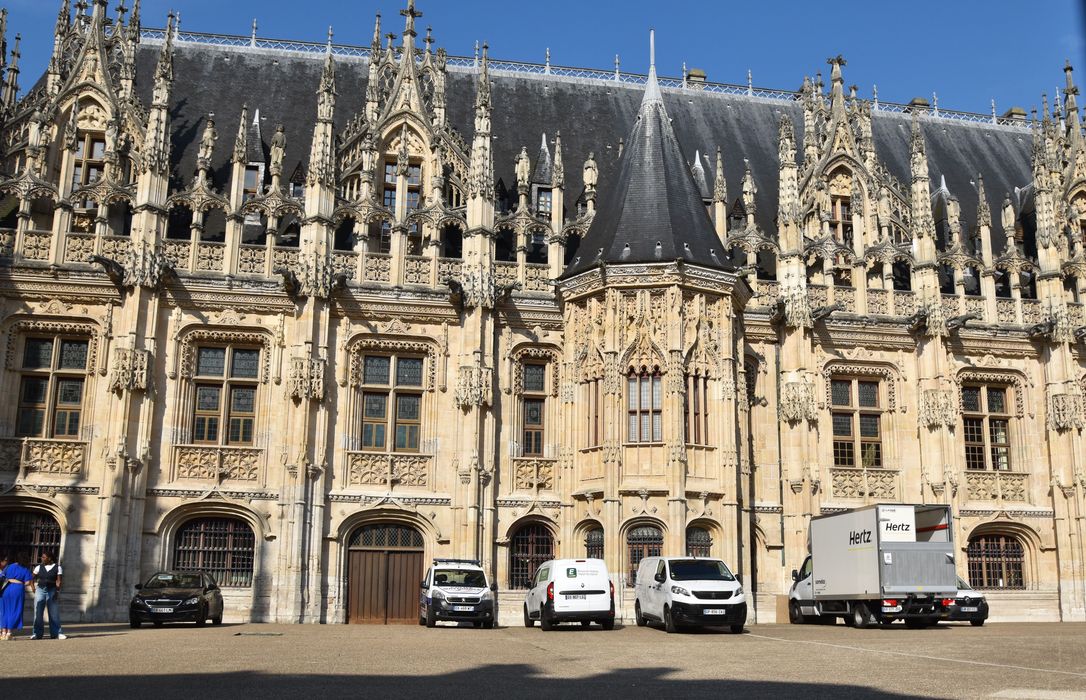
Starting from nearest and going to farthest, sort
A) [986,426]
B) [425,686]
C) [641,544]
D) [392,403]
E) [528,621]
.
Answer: [425,686]
[528,621]
[641,544]
[392,403]
[986,426]

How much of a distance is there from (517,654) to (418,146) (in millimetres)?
19391

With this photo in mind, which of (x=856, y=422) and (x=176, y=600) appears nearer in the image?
(x=176, y=600)

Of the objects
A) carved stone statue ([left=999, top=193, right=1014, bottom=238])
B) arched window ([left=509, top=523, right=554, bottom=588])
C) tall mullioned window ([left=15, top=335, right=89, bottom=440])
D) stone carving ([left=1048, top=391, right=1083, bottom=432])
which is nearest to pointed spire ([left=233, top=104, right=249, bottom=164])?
tall mullioned window ([left=15, top=335, right=89, bottom=440])

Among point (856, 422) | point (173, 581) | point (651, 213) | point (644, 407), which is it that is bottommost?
point (173, 581)

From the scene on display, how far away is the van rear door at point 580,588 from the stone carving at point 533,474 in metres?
6.33

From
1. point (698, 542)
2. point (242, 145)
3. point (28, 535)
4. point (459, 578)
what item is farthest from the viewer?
point (242, 145)

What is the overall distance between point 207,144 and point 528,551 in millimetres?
14725

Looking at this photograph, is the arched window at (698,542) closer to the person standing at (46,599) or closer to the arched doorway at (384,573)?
the arched doorway at (384,573)

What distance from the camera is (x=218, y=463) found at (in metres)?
28.7

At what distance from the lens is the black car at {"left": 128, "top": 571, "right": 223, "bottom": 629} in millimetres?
23547

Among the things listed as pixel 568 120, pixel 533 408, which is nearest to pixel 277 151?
pixel 533 408

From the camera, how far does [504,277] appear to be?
31.2 m

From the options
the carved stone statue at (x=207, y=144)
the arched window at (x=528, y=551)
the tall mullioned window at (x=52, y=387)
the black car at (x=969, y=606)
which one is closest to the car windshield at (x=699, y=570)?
the black car at (x=969, y=606)

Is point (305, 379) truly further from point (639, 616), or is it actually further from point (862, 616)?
point (862, 616)
